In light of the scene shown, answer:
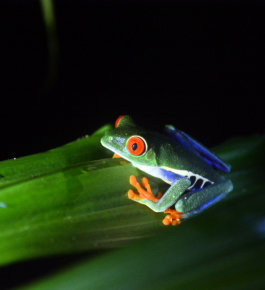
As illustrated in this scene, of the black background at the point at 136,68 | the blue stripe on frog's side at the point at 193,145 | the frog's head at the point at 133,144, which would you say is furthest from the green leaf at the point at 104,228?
the black background at the point at 136,68

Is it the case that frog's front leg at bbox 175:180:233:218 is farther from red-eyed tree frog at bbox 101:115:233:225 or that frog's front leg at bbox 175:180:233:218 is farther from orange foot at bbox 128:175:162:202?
orange foot at bbox 128:175:162:202

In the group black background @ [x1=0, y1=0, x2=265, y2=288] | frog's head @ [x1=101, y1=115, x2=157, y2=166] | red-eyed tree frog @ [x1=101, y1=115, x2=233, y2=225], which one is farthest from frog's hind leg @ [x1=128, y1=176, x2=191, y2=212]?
black background @ [x1=0, y1=0, x2=265, y2=288]

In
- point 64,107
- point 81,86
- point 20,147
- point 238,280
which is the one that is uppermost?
point 81,86

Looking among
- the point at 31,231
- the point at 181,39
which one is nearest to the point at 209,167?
the point at 31,231

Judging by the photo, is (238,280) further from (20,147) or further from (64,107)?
(64,107)

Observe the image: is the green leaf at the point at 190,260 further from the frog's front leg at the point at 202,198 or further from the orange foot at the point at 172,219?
the frog's front leg at the point at 202,198

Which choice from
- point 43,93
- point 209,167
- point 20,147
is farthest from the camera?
point 43,93
